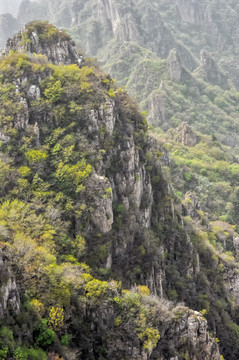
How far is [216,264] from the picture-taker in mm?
55781

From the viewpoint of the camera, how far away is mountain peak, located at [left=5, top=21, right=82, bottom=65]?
56656mm

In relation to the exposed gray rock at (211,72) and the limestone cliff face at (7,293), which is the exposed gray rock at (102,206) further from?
the exposed gray rock at (211,72)

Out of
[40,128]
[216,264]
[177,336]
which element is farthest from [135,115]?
[177,336]

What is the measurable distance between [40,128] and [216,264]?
111 feet

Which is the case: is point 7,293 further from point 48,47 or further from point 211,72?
point 211,72

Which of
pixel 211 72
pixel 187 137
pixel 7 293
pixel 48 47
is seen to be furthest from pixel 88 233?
pixel 211 72

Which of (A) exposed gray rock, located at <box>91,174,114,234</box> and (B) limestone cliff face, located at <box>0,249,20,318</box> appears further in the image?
(A) exposed gray rock, located at <box>91,174,114,234</box>

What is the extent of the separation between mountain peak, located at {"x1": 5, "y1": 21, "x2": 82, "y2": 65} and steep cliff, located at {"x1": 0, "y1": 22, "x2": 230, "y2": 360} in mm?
164

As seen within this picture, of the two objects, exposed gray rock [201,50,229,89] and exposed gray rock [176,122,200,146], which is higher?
exposed gray rock [201,50,229,89]

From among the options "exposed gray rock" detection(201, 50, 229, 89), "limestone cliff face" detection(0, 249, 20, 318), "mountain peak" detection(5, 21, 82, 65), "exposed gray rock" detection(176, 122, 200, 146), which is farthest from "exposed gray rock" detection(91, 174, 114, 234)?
"exposed gray rock" detection(201, 50, 229, 89)

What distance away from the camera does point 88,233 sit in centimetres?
3838

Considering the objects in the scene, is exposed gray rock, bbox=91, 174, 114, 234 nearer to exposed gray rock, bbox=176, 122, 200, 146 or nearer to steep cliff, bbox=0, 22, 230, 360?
steep cliff, bbox=0, 22, 230, 360

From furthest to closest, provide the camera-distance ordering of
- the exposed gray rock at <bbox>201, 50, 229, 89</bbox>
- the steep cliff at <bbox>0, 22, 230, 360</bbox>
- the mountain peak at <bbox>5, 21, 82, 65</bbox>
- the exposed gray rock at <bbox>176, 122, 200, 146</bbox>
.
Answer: the exposed gray rock at <bbox>201, 50, 229, 89</bbox> → the exposed gray rock at <bbox>176, 122, 200, 146</bbox> → the mountain peak at <bbox>5, 21, 82, 65</bbox> → the steep cliff at <bbox>0, 22, 230, 360</bbox>

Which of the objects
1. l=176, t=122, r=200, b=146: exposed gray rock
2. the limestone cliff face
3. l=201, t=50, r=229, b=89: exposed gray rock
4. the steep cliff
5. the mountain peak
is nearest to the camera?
the limestone cliff face
